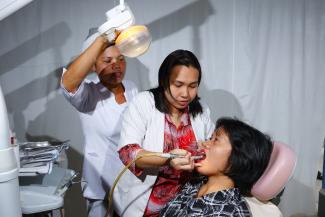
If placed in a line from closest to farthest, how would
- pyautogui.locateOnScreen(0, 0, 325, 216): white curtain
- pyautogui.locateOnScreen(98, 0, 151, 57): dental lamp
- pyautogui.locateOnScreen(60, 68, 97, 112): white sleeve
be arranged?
pyautogui.locateOnScreen(98, 0, 151, 57): dental lamp, pyautogui.locateOnScreen(60, 68, 97, 112): white sleeve, pyautogui.locateOnScreen(0, 0, 325, 216): white curtain

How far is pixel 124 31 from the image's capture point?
1092 mm

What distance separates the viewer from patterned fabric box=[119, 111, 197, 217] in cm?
143

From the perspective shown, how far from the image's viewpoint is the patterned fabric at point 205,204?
1.24 m

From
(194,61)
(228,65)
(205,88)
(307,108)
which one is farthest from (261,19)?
(194,61)

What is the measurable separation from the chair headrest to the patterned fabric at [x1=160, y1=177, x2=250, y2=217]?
10 cm

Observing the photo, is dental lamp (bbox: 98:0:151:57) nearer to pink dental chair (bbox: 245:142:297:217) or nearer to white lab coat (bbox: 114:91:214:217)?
white lab coat (bbox: 114:91:214:217)

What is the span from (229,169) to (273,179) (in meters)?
0.20

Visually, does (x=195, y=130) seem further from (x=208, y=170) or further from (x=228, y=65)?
(x=228, y=65)

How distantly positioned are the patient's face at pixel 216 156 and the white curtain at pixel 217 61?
3.63 feet

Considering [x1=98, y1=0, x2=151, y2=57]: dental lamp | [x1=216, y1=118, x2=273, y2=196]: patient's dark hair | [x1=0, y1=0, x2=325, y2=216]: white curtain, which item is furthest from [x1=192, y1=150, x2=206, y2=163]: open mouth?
[x1=0, y1=0, x2=325, y2=216]: white curtain

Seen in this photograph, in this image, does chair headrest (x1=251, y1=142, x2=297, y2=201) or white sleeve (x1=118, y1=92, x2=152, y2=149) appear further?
white sleeve (x1=118, y1=92, x2=152, y2=149)

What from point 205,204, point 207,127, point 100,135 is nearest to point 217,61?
point 207,127

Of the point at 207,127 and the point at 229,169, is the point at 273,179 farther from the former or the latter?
the point at 207,127

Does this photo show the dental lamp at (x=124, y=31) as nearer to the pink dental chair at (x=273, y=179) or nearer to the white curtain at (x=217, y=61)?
the pink dental chair at (x=273, y=179)
